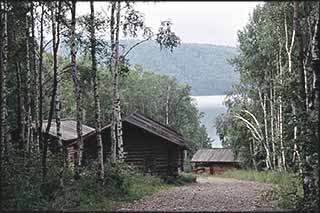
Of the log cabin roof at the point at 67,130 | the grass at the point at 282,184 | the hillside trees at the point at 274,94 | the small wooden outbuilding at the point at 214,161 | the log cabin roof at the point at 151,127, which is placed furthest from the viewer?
the small wooden outbuilding at the point at 214,161

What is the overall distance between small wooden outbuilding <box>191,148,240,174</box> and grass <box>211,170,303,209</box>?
5.93 meters

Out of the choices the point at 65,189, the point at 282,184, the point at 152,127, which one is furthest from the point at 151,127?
the point at 65,189

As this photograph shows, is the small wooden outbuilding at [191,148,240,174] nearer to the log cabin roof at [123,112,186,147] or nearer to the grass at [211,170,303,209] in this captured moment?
the grass at [211,170,303,209]

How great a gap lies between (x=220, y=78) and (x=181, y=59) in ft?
13.9

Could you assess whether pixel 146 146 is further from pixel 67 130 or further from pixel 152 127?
pixel 67 130

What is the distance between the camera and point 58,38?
1264 centimetres

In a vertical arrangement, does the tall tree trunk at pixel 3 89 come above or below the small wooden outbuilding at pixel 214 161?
above

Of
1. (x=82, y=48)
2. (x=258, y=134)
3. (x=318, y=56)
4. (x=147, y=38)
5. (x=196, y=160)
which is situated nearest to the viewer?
(x=318, y=56)

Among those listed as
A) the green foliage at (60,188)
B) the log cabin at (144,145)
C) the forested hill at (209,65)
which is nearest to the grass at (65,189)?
the green foliage at (60,188)

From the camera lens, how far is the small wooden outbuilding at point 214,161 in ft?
157

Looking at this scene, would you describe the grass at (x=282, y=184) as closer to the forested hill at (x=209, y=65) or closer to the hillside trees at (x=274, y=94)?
the hillside trees at (x=274, y=94)

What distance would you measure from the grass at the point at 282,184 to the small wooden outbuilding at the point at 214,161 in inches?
233

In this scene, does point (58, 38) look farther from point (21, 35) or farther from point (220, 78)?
point (220, 78)

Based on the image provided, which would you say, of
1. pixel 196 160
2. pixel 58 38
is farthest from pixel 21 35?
pixel 196 160
